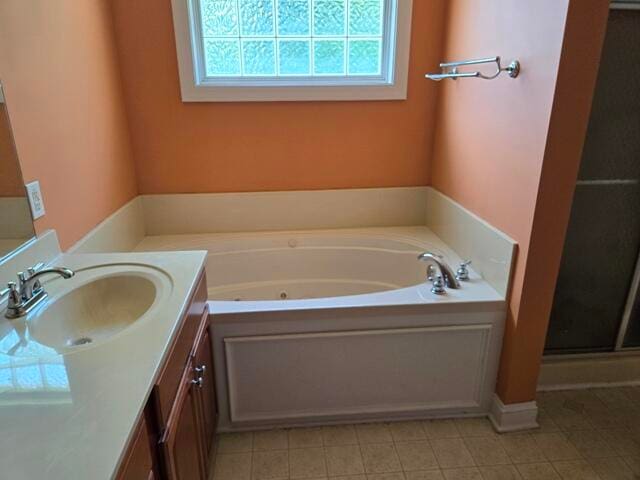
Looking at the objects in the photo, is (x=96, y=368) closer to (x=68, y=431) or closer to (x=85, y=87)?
(x=68, y=431)

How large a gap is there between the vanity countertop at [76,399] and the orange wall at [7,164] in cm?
43

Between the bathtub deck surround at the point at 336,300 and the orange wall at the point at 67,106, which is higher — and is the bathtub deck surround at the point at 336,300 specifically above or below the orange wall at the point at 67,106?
below

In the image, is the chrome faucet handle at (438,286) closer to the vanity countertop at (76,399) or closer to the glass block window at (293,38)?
the vanity countertop at (76,399)

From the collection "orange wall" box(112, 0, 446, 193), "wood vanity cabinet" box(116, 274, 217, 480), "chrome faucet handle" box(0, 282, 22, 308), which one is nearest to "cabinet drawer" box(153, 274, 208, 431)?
"wood vanity cabinet" box(116, 274, 217, 480)

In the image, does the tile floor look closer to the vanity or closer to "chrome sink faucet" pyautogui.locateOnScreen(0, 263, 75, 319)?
the vanity

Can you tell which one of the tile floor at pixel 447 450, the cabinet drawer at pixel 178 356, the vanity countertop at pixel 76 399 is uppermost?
the vanity countertop at pixel 76 399

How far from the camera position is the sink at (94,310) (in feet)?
3.78

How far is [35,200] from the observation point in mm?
1387

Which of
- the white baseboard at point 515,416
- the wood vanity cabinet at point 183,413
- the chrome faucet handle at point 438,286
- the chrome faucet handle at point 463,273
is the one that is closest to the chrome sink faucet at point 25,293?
the wood vanity cabinet at point 183,413

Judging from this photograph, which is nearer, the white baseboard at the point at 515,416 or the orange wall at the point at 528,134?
the orange wall at the point at 528,134

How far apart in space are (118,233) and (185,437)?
49.1 inches

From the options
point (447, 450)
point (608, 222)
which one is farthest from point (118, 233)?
point (608, 222)

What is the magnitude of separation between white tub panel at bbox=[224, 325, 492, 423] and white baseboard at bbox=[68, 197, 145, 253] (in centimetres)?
71

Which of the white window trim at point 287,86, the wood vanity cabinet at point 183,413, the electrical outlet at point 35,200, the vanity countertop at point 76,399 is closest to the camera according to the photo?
the vanity countertop at point 76,399
